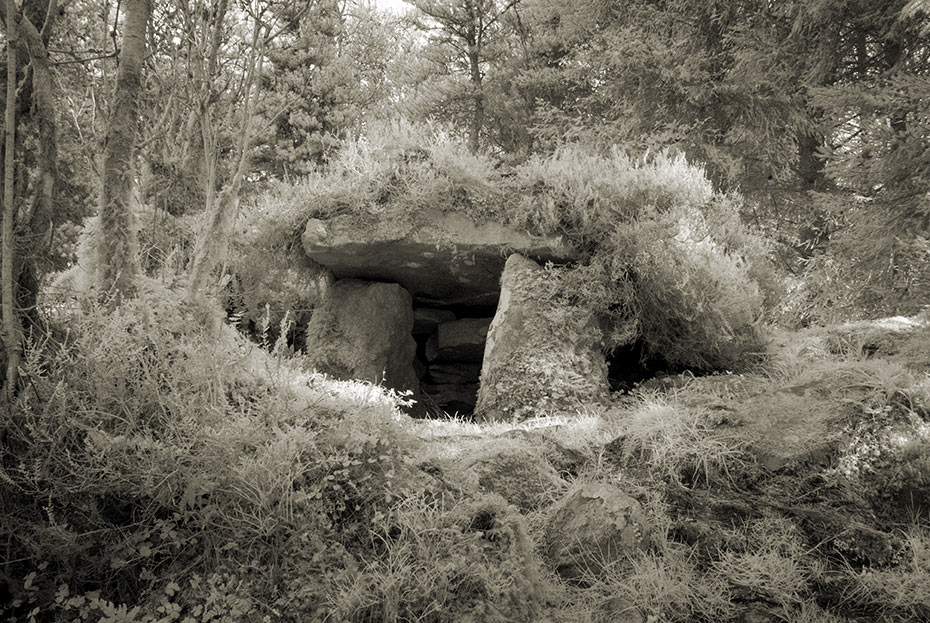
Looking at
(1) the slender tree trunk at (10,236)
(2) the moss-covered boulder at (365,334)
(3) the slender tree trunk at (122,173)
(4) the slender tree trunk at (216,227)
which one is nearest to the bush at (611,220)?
(2) the moss-covered boulder at (365,334)

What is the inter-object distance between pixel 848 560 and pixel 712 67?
29.2 ft

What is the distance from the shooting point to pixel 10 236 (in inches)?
122

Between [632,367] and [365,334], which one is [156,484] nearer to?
[365,334]

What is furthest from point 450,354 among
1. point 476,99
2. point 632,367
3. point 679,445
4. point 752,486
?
point 476,99

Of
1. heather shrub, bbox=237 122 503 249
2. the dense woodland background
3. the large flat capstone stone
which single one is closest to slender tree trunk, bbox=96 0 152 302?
the dense woodland background

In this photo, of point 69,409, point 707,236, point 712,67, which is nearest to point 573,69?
point 712,67

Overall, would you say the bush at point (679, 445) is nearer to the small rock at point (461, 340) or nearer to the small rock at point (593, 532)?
the small rock at point (593, 532)

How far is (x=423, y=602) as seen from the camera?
2938 millimetres

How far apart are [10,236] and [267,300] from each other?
13.2 ft

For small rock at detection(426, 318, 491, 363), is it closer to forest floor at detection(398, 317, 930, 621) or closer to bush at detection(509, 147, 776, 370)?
bush at detection(509, 147, 776, 370)

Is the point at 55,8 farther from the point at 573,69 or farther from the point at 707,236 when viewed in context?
the point at 573,69

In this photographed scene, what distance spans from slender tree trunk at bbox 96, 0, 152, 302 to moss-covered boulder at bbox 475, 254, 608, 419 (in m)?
2.92

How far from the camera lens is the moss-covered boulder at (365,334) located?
20.6 ft

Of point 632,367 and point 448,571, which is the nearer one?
point 448,571
